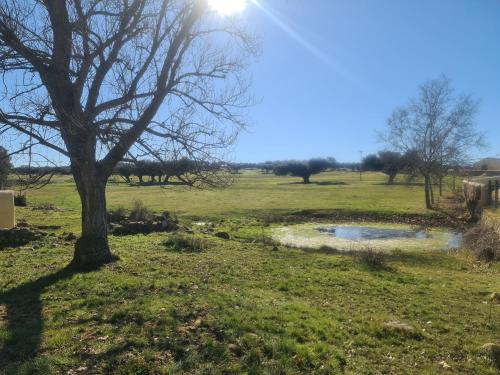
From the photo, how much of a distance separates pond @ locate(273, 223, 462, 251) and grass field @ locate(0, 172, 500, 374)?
7.50 metres

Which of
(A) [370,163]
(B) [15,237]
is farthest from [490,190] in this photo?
A: (A) [370,163]

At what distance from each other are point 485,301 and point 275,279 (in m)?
5.30

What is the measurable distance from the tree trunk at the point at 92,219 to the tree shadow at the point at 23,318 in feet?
1.83

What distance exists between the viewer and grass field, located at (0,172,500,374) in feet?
20.1

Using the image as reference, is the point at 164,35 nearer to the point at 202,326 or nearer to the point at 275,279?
the point at 275,279

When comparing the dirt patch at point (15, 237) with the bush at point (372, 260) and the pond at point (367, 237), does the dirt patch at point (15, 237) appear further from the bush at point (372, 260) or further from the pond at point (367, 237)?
the bush at point (372, 260)

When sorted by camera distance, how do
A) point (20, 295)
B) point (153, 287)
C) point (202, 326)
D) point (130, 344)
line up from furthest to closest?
point (153, 287)
point (20, 295)
point (202, 326)
point (130, 344)

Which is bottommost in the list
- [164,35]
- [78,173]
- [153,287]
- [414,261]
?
[414,261]

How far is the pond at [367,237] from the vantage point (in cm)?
2317

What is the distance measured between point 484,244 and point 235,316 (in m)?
15.7

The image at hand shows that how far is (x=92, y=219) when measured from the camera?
12305 mm

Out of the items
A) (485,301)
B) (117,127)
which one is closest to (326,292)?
(485,301)

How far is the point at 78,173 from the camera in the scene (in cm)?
1202

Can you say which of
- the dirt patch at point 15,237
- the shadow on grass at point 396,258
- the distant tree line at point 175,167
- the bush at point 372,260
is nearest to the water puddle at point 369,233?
the shadow on grass at point 396,258
